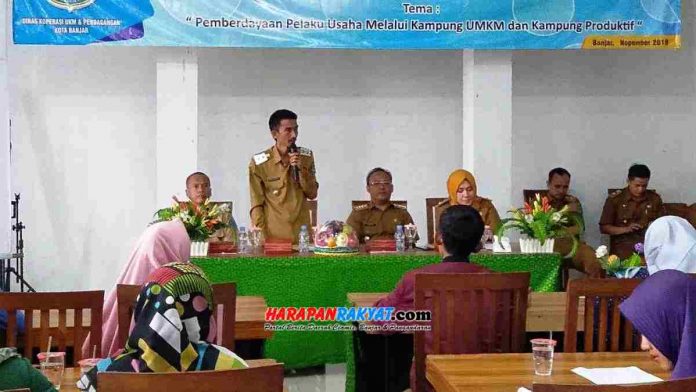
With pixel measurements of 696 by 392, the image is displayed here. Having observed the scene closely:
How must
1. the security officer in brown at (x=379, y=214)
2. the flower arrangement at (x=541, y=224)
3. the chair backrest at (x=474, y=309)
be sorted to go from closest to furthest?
the chair backrest at (x=474, y=309)
the flower arrangement at (x=541, y=224)
the security officer in brown at (x=379, y=214)

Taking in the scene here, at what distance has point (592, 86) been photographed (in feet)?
25.5

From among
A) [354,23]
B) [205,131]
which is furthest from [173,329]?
[205,131]

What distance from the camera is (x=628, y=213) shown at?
7391 mm

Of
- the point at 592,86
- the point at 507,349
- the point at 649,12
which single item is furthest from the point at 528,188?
the point at 507,349

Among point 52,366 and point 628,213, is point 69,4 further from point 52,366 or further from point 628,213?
point 628,213

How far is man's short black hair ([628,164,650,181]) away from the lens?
7234 mm

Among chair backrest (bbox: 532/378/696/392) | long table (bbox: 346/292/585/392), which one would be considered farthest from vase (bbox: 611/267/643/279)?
chair backrest (bbox: 532/378/696/392)

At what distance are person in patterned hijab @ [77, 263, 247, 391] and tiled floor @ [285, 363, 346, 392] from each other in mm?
2889

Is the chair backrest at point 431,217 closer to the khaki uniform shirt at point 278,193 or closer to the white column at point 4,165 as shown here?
the khaki uniform shirt at point 278,193

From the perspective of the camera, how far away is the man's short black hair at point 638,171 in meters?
7.23

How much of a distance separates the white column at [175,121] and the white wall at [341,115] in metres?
0.89

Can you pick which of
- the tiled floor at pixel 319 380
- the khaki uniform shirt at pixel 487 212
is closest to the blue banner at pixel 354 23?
the khaki uniform shirt at pixel 487 212

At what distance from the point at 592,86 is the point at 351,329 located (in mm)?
4568

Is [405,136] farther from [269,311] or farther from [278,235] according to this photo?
[269,311]
